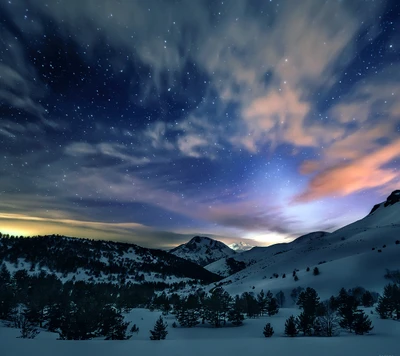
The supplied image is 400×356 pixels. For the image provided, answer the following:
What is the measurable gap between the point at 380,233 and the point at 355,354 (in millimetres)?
102898

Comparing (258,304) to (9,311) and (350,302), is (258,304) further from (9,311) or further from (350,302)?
(9,311)

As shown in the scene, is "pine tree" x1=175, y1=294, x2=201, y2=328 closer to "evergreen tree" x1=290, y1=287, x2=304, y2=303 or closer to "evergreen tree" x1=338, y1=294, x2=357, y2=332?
"evergreen tree" x1=338, y1=294, x2=357, y2=332

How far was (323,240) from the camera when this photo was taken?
401 ft

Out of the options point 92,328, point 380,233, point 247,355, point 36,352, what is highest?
point 380,233

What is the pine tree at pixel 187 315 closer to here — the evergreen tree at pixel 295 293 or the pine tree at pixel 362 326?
the evergreen tree at pixel 295 293

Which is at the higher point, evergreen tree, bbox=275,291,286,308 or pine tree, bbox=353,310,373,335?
pine tree, bbox=353,310,373,335

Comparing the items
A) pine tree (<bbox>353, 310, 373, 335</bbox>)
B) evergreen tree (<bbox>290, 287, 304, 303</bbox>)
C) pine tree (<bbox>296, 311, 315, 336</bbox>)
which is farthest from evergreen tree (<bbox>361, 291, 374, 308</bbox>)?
pine tree (<bbox>296, 311, 315, 336</bbox>)

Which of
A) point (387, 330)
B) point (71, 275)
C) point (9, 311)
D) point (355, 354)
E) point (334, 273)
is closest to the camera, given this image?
point (355, 354)

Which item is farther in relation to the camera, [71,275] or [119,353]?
[71,275]

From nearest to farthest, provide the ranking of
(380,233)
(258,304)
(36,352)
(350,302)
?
(36,352), (350,302), (258,304), (380,233)

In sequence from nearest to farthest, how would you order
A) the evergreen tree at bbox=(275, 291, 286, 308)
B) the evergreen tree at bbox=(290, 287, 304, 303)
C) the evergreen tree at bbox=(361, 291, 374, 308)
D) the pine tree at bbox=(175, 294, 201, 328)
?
the evergreen tree at bbox=(361, 291, 374, 308) → the pine tree at bbox=(175, 294, 201, 328) → the evergreen tree at bbox=(290, 287, 304, 303) → the evergreen tree at bbox=(275, 291, 286, 308)

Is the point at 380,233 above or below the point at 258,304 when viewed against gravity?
above

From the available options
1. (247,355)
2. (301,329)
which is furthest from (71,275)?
(247,355)

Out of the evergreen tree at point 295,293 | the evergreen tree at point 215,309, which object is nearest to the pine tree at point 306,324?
the evergreen tree at point 215,309
